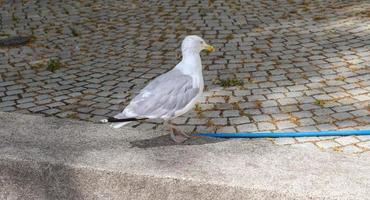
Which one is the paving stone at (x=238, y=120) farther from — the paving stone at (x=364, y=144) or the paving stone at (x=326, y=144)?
the paving stone at (x=364, y=144)

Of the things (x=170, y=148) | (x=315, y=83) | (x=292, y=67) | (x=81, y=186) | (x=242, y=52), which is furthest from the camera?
(x=242, y=52)

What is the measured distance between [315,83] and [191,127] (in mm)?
1825

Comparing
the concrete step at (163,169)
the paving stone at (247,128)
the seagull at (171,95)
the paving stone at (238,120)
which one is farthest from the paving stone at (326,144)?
the seagull at (171,95)

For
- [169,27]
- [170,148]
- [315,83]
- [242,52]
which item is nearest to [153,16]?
[169,27]

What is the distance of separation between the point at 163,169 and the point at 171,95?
593 millimetres

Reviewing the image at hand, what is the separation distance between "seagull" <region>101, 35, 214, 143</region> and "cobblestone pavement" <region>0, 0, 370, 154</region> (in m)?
0.97

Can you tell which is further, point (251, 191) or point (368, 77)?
point (368, 77)

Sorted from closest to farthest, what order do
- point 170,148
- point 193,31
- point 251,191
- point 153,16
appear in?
point 251,191 < point 170,148 < point 193,31 < point 153,16

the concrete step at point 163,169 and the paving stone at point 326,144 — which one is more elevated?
the concrete step at point 163,169

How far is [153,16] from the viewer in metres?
9.82

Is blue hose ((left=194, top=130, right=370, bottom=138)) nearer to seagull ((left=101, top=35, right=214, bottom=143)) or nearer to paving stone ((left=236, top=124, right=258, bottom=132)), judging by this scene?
paving stone ((left=236, top=124, right=258, bottom=132))

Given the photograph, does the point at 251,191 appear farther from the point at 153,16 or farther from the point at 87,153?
the point at 153,16

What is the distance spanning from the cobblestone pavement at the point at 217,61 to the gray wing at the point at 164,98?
0.99 meters

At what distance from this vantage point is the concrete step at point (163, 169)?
148 inches
